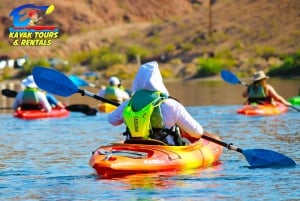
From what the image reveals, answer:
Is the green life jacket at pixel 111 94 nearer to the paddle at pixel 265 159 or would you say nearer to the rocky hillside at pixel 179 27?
the paddle at pixel 265 159

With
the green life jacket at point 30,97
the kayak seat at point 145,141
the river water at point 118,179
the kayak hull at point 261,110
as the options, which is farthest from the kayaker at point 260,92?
the kayak seat at point 145,141

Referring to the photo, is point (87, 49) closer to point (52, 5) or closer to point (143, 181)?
point (52, 5)

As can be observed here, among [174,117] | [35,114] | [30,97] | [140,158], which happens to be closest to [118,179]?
[140,158]

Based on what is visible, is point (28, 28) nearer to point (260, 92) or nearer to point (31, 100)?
point (31, 100)

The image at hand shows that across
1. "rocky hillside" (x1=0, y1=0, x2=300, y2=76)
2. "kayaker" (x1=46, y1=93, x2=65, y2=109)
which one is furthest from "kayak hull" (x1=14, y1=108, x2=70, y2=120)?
"rocky hillside" (x1=0, y1=0, x2=300, y2=76)

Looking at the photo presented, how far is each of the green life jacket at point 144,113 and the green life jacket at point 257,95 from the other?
1172 cm

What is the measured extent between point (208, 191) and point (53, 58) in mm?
69699

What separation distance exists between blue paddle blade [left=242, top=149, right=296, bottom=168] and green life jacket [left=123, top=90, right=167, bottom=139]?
4.87 feet

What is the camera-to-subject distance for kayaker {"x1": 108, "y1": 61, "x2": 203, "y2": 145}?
13062 mm

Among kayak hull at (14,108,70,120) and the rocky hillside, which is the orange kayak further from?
the rocky hillside

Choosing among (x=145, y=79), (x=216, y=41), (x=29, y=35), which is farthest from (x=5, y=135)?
(x=216, y=41)

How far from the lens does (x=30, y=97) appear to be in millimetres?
24891

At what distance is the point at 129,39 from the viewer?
84.6 metres

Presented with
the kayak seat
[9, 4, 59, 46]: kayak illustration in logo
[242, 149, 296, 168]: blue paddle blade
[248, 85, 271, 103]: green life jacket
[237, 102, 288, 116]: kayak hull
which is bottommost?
[237, 102, 288, 116]: kayak hull
